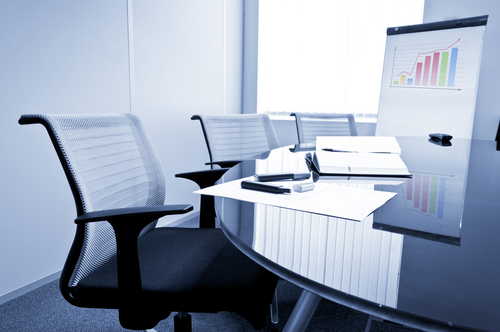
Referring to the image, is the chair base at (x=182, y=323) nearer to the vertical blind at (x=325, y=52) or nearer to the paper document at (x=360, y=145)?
the paper document at (x=360, y=145)

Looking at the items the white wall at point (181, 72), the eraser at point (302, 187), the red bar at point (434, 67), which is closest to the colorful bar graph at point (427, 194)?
the eraser at point (302, 187)

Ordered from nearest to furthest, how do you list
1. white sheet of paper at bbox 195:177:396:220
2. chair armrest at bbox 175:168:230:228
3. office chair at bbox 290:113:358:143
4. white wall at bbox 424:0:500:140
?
white sheet of paper at bbox 195:177:396:220
chair armrest at bbox 175:168:230:228
office chair at bbox 290:113:358:143
white wall at bbox 424:0:500:140

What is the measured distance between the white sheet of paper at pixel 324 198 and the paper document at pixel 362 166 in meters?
0.17

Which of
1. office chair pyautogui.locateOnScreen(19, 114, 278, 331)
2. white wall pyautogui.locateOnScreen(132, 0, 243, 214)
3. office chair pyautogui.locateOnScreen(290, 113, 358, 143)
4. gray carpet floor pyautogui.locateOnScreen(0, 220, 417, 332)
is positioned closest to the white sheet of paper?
office chair pyautogui.locateOnScreen(19, 114, 278, 331)

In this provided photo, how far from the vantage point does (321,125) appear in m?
2.44

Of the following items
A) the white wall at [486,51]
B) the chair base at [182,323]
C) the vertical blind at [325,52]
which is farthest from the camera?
the vertical blind at [325,52]

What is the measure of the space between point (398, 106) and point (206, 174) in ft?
6.52

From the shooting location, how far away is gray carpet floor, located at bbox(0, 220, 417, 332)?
1428 millimetres

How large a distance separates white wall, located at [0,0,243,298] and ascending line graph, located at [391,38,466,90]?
183 centimetres

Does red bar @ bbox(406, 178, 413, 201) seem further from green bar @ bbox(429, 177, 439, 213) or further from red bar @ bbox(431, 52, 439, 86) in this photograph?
red bar @ bbox(431, 52, 439, 86)

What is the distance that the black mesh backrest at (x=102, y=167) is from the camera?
825mm

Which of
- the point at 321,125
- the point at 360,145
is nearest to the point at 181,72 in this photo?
the point at 321,125

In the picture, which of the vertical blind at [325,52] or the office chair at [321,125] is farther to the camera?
the vertical blind at [325,52]

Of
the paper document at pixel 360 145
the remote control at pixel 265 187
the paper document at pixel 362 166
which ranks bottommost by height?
the remote control at pixel 265 187
